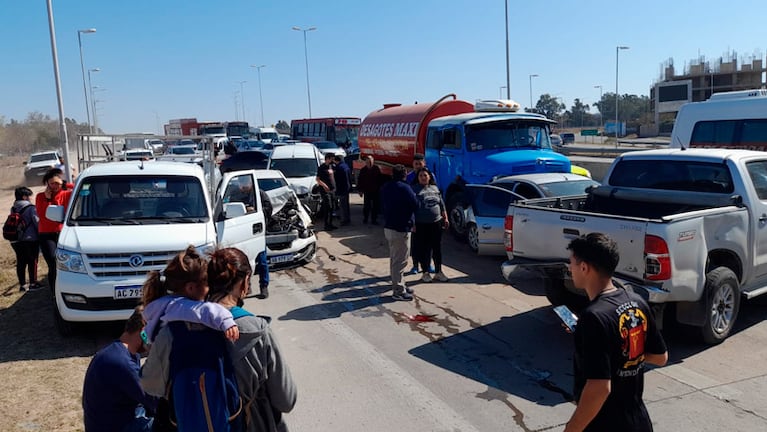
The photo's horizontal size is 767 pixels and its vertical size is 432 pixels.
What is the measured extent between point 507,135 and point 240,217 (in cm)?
748

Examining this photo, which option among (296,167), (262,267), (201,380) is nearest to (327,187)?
(296,167)

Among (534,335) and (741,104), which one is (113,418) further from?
(741,104)

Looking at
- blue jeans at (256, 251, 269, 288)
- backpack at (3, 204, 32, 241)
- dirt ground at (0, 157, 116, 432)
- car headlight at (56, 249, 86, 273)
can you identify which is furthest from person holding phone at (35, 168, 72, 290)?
blue jeans at (256, 251, 269, 288)

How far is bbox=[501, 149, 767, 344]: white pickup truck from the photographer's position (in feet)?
18.6

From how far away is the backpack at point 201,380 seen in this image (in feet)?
8.52

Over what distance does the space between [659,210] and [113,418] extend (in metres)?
6.24

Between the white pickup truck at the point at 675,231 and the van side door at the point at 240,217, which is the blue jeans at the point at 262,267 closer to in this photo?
the van side door at the point at 240,217

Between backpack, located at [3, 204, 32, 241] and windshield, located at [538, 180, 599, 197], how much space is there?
7.90 meters

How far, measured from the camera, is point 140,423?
3.42 metres

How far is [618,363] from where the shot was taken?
2.74 metres

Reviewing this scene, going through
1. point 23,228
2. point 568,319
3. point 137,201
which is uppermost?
point 137,201

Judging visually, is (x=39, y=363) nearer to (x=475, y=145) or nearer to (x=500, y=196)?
(x=500, y=196)

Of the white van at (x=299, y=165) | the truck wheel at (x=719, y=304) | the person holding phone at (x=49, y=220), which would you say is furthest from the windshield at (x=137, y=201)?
the white van at (x=299, y=165)

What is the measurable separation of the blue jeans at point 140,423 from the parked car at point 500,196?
743 centimetres
